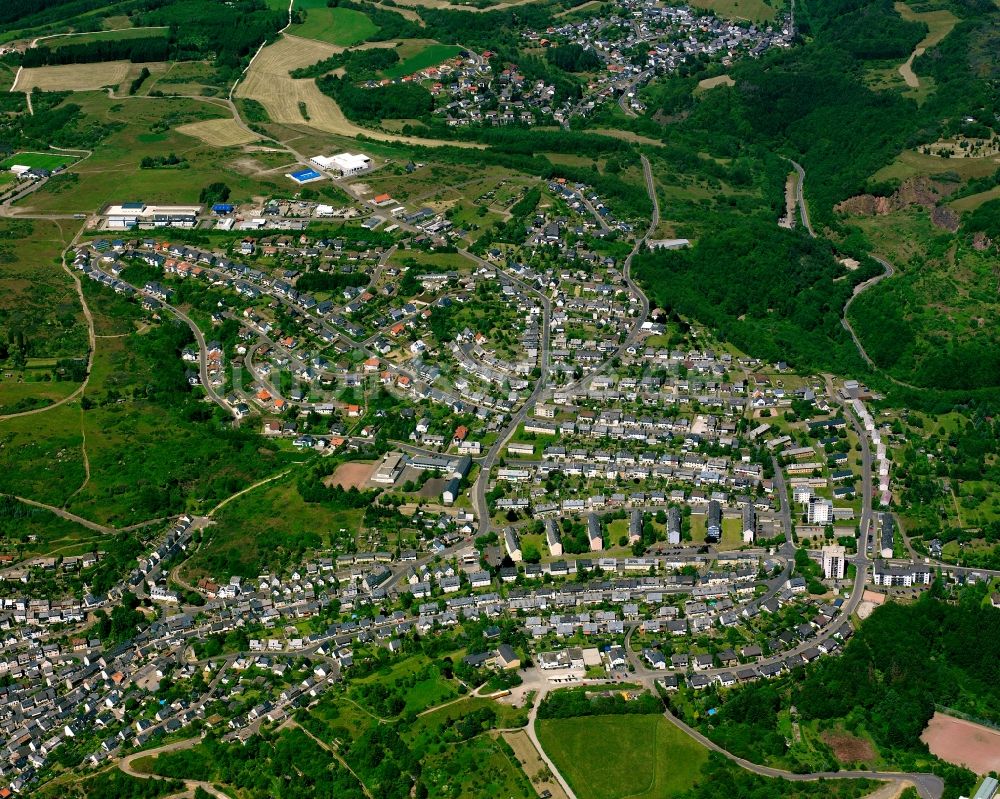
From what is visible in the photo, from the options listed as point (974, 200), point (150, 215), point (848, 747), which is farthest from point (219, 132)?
point (848, 747)

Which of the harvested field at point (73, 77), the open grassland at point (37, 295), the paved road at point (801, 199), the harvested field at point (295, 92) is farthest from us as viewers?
the harvested field at point (73, 77)

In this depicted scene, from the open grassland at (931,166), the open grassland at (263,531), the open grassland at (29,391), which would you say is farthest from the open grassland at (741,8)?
the open grassland at (263,531)

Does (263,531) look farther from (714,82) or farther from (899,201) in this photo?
(714,82)

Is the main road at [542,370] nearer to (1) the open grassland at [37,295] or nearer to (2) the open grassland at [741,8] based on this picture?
(1) the open grassland at [37,295]

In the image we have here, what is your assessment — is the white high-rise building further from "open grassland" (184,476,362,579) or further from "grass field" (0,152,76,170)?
"grass field" (0,152,76,170)

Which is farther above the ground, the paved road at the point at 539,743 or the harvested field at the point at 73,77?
the harvested field at the point at 73,77

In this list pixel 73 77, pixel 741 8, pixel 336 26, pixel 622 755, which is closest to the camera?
pixel 622 755

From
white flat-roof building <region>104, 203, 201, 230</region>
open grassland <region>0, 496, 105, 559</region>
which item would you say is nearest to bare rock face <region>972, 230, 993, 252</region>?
white flat-roof building <region>104, 203, 201, 230</region>

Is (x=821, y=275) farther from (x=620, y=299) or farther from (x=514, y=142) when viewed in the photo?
(x=514, y=142)
